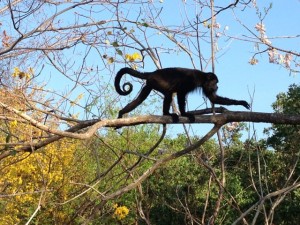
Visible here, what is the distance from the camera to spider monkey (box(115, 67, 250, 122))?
579 centimetres

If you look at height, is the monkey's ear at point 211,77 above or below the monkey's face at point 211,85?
above

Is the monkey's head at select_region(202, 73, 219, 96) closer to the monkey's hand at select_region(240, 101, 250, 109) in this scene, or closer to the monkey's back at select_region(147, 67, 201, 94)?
the monkey's back at select_region(147, 67, 201, 94)

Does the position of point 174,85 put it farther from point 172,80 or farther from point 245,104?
point 245,104

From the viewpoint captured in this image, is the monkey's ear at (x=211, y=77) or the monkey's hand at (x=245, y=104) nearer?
the monkey's hand at (x=245, y=104)

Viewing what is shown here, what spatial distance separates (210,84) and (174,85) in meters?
0.48

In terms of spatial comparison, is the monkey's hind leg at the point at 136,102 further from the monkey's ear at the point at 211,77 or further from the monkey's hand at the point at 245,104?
the monkey's hand at the point at 245,104

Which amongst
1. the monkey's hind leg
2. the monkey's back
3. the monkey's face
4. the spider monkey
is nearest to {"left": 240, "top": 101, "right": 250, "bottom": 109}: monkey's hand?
the spider monkey

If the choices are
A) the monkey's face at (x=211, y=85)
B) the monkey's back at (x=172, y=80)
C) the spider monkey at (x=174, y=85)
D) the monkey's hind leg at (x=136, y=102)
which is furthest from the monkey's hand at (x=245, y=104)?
the monkey's hind leg at (x=136, y=102)

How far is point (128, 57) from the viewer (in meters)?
5.50

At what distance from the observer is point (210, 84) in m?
6.07

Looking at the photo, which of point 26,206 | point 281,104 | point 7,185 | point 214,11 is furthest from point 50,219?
point 214,11

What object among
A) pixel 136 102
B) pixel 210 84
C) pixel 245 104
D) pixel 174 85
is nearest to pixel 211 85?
pixel 210 84

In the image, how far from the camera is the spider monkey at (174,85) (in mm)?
5793

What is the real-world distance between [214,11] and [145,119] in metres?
1.70
